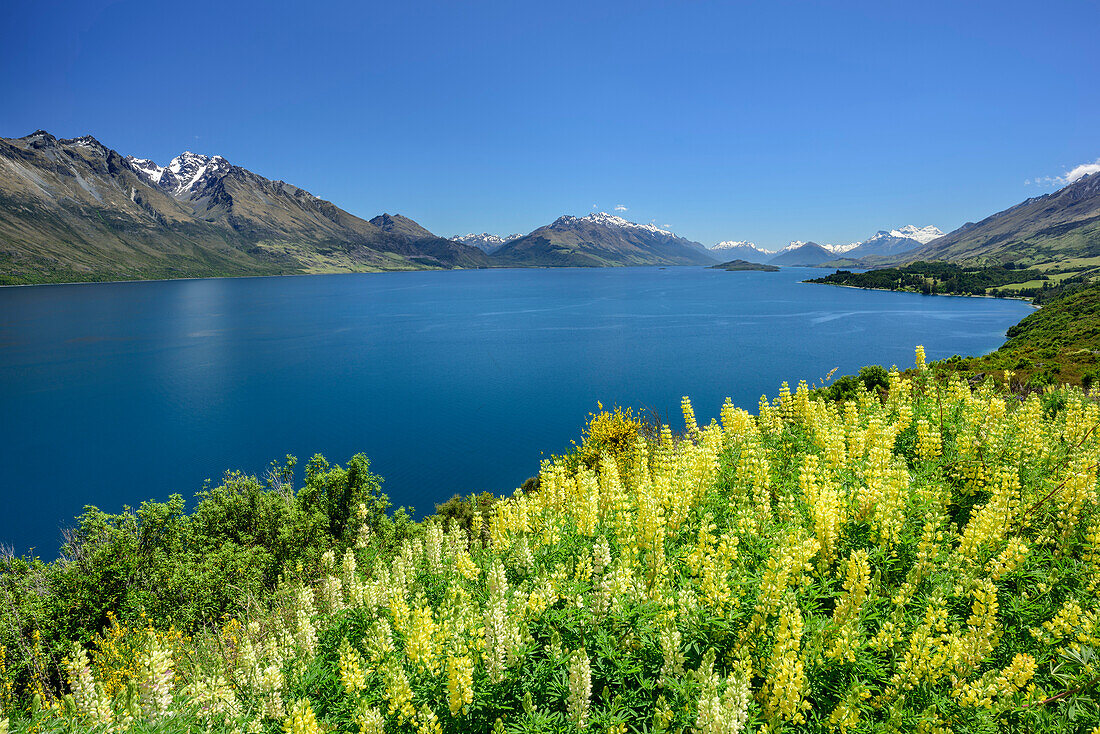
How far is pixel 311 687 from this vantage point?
6.38 meters

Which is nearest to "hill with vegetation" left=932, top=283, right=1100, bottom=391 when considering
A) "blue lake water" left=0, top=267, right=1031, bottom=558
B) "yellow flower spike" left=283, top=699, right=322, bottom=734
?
"blue lake water" left=0, top=267, right=1031, bottom=558

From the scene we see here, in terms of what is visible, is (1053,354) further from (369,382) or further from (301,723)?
(369,382)

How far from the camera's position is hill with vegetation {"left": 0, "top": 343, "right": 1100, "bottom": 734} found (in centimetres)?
436

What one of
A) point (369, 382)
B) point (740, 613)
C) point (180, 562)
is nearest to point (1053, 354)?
point (740, 613)

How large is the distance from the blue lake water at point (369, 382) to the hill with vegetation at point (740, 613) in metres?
31.0

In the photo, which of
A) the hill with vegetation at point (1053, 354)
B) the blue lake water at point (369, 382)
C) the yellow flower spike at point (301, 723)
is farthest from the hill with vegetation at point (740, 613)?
the blue lake water at point (369, 382)

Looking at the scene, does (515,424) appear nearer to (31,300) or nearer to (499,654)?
(499,654)

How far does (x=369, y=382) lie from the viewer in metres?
69.9

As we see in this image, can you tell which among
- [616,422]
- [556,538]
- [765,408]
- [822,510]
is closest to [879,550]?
[822,510]

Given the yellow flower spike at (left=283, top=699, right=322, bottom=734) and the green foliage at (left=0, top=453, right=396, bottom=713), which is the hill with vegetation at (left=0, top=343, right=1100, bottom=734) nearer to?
A: the yellow flower spike at (left=283, top=699, right=322, bottom=734)

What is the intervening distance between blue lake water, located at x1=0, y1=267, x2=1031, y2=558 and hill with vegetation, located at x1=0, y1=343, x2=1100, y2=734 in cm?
3100

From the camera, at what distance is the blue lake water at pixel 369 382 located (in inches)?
1710

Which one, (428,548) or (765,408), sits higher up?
(765,408)

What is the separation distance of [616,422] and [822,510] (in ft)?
49.8
